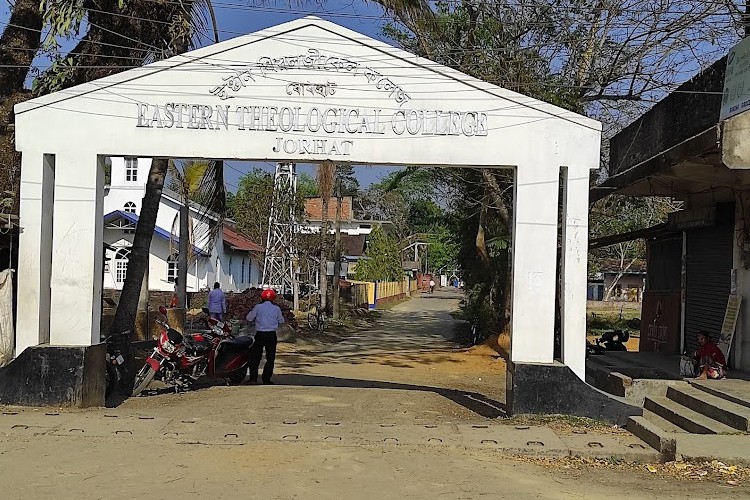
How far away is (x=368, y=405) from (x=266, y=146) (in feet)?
12.5

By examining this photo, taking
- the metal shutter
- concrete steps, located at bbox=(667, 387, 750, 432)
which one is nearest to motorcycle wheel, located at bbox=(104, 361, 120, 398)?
concrete steps, located at bbox=(667, 387, 750, 432)

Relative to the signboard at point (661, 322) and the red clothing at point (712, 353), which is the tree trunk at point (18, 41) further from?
the signboard at point (661, 322)

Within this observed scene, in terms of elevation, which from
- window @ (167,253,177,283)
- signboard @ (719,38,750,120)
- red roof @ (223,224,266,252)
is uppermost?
signboard @ (719,38,750,120)

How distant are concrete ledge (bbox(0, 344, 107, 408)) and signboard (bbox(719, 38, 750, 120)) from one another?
27.8ft

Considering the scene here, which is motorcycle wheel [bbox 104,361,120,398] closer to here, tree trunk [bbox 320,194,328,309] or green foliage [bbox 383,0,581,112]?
green foliage [bbox 383,0,581,112]

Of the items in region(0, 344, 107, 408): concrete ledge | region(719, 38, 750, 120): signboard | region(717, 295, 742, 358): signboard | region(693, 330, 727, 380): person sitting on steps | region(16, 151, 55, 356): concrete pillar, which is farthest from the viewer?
region(717, 295, 742, 358): signboard

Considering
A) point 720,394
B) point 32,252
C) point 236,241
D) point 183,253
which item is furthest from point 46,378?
point 236,241

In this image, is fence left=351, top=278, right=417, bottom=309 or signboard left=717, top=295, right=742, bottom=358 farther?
fence left=351, top=278, right=417, bottom=309

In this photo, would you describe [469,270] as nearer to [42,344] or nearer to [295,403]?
[295,403]

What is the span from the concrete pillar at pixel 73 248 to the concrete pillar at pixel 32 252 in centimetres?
14

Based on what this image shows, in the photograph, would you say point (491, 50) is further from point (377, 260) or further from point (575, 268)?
point (377, 260)

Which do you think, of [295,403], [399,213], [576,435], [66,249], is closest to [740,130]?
[576,435]

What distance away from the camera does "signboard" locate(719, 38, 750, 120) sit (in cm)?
1071

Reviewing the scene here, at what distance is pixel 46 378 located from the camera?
994cm
